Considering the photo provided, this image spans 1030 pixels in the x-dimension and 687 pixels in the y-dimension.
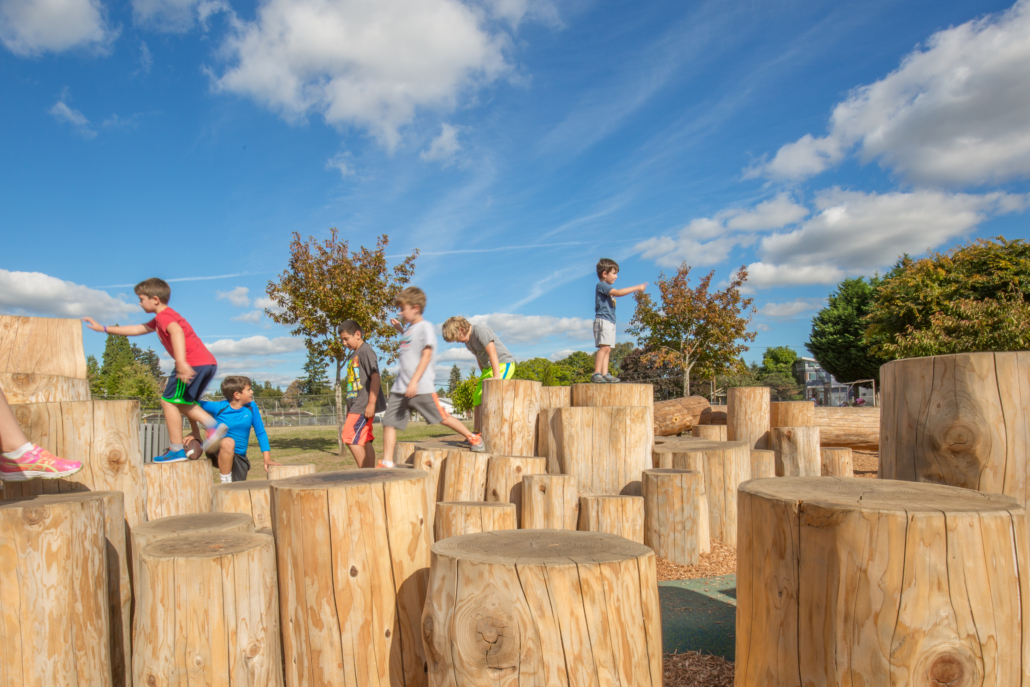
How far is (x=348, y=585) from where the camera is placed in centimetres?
248

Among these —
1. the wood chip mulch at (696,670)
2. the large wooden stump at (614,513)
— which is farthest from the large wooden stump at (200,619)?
the large wooden stump at (614,513)

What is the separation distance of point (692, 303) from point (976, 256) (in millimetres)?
10622

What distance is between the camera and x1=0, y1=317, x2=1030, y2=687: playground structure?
5.57ft

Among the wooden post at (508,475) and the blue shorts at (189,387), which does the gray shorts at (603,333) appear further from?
the blue shorts at (189,387)

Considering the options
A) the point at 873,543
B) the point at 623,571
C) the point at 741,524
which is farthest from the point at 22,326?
the point at 873,543

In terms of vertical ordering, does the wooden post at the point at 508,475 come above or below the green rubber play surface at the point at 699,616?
above

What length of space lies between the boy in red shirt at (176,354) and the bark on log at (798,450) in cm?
668

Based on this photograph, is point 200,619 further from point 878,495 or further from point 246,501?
point 878,495

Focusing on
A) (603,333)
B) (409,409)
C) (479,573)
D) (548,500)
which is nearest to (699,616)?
(548,500)

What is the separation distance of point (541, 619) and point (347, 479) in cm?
124

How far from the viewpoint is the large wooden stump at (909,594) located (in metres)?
1.68

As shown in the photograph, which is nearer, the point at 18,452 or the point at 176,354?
the point at 18,452

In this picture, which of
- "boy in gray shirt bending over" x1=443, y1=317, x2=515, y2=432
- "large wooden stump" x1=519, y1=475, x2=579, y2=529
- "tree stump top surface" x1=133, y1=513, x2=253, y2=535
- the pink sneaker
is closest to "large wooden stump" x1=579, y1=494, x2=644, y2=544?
"large wooden stump" x1=519, y1=475, x2=579, y2=529

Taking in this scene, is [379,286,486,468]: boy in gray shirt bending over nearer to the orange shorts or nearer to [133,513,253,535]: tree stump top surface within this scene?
the orange shorts
